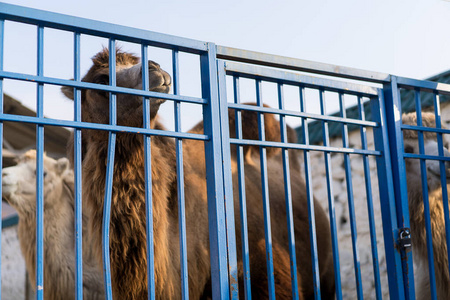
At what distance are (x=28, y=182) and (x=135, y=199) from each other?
7.85 ft

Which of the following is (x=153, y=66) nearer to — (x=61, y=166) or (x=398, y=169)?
(x=398, y=169)

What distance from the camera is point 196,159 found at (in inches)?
158

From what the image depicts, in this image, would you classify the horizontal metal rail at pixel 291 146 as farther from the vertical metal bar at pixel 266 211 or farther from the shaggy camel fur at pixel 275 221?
the shaggy camel fur at pixel 275 221

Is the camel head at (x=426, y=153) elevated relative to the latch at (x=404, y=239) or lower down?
elevated

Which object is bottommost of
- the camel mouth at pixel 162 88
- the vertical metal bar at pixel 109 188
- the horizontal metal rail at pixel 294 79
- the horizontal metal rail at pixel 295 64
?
the vertical metal bar at pixel 109 188

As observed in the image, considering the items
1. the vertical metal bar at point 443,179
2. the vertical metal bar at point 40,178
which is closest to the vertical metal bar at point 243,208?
the vertical metal bar at point 40,178

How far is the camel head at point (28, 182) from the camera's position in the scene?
16.2ft

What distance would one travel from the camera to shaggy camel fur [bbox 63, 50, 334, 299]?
291cm

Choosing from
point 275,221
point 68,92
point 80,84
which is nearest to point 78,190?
point 80,84

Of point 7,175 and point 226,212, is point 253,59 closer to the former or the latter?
point 226,212

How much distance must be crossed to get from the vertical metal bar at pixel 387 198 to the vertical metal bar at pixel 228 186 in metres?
0.85

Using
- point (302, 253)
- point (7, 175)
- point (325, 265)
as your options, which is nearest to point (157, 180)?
point (302, 253)

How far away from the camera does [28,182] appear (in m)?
5.05

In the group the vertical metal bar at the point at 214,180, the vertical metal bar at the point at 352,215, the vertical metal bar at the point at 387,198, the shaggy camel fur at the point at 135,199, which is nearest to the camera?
the vertical metal bar at the point at 214,180
